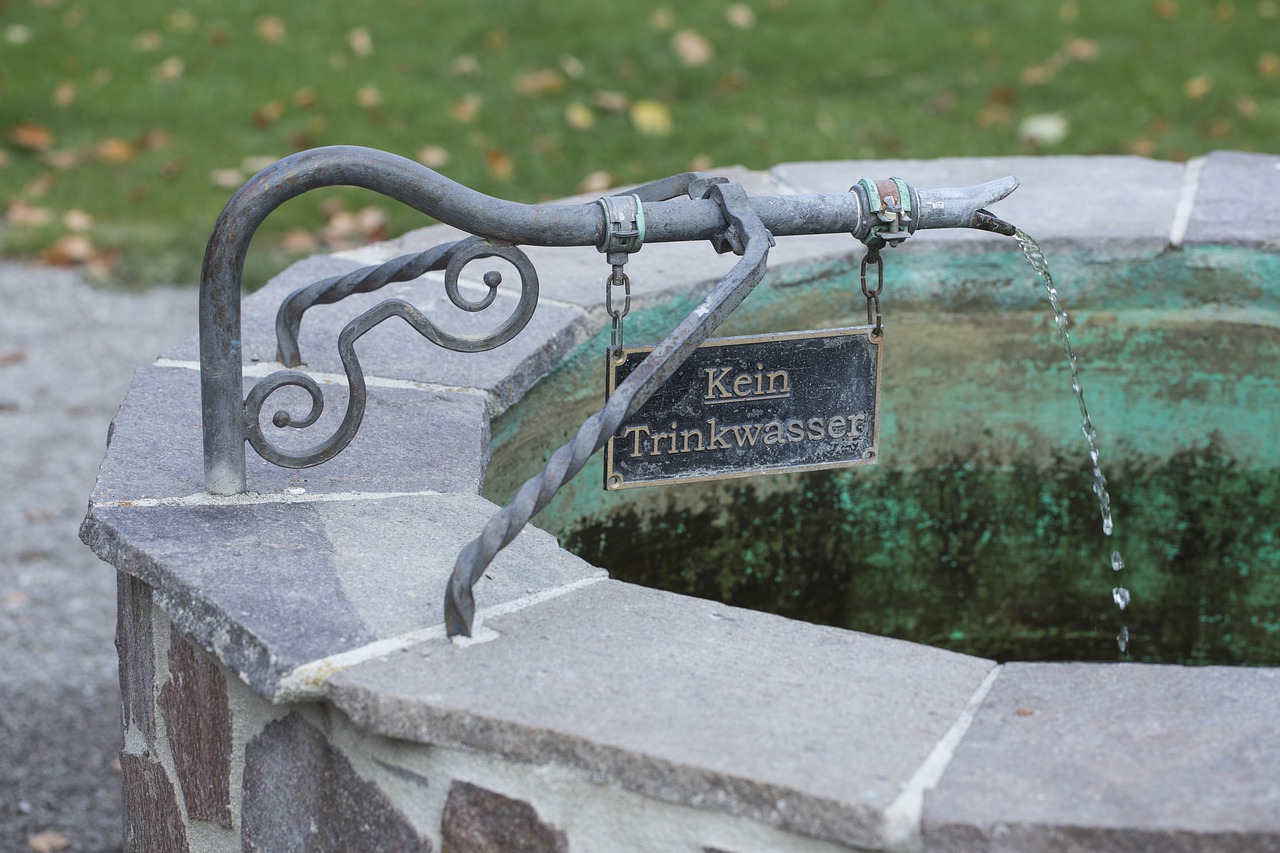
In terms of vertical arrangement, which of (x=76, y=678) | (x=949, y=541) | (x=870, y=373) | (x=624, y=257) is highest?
(x=624, y=257)

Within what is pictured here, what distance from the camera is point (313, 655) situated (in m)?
1.37

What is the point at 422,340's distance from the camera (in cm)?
220

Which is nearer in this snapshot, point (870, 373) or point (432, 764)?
point (432, 764)

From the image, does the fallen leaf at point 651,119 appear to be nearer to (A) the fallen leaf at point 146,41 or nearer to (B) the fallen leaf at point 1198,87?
(B) the fallen leaf at point 1198,87

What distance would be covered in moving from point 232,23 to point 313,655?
17.2 ft

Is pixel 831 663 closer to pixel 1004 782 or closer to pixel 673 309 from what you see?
pixel 1004 782

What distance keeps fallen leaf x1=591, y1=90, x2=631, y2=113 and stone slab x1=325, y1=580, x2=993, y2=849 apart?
412 centimetres

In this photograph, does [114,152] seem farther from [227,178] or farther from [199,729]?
[199,729]

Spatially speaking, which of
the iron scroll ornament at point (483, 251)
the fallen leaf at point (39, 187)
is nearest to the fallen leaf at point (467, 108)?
the fallen leaf at point (39, 187)

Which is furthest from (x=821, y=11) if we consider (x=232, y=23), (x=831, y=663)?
(x=831, y=663)

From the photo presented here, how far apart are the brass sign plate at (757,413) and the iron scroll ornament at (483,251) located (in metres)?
0.13

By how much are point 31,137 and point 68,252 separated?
0.86 m

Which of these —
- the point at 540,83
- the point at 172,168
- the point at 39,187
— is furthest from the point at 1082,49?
the point at 39,187

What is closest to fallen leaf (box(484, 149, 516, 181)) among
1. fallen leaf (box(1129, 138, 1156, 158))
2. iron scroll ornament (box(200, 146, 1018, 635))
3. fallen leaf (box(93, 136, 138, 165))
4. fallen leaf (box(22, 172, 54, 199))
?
fallen leaf (box(93, 136, 138, 165))
